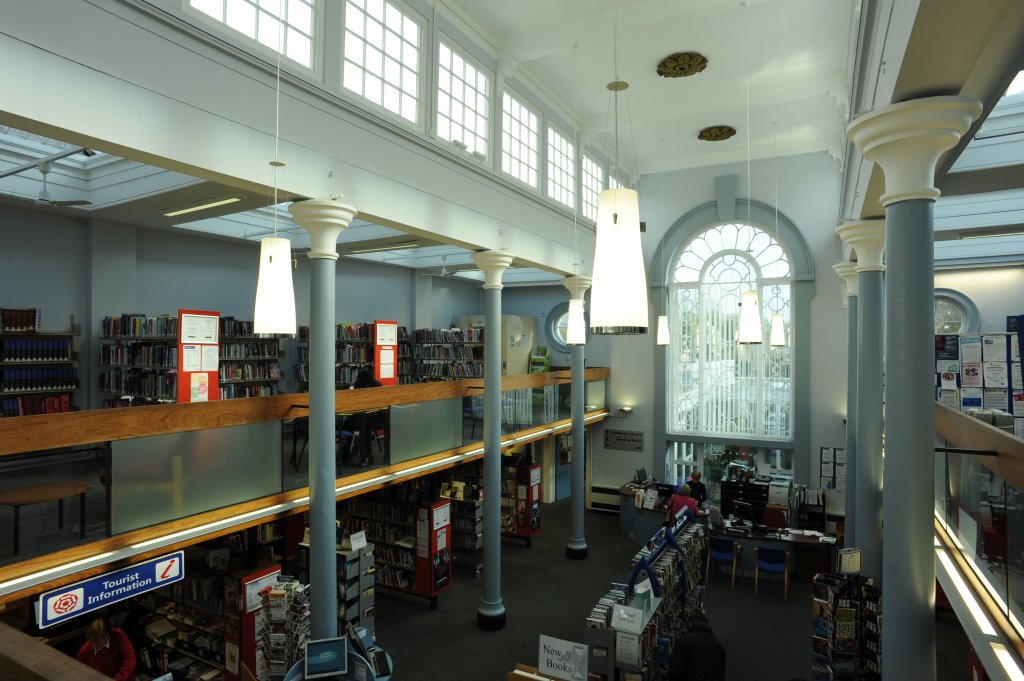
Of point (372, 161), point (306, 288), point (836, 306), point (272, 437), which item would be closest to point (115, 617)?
point (272, 437)

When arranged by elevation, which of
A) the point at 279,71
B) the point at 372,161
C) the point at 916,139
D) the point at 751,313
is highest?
the point at 279,71

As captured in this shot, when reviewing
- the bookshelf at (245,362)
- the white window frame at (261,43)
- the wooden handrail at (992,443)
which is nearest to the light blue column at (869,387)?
the wooden handrail at (992,443)

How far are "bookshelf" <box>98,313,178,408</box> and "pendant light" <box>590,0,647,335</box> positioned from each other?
8.18 metres

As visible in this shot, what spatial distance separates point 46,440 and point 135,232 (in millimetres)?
6751

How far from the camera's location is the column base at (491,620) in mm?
7605

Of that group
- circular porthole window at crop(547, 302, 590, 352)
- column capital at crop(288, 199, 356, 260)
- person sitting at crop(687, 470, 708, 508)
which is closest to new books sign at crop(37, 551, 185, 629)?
column capital at crop(288, 199, 356, 260)

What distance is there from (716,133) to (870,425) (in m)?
6.77

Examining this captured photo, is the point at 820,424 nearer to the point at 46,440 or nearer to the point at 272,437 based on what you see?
the point at 272,437

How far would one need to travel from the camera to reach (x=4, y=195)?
7797 mm

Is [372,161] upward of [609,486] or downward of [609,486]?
upward

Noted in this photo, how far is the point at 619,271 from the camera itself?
2.74 metres

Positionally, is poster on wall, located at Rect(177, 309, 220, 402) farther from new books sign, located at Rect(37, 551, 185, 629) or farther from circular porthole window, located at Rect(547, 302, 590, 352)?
circular porthole window, located at Rect(547, 302, 590, 352)

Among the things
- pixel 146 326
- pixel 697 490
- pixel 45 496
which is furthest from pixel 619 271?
pixel 697 490

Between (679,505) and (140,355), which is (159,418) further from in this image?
(679,505)
